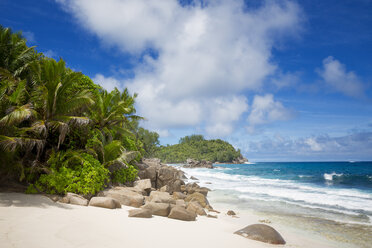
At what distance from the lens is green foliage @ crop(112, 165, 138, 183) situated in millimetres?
12609

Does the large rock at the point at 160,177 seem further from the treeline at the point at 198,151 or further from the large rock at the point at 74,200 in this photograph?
the treeline at the point at 198,151

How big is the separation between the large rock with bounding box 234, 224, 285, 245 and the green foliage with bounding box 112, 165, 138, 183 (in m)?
7.70

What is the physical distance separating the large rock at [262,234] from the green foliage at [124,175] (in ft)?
25.3

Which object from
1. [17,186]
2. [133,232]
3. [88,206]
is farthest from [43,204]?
[133,232]

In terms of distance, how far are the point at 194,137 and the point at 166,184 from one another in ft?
410

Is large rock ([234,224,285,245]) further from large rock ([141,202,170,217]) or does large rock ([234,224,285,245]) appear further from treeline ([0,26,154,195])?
treeline ([0,26,154,195])

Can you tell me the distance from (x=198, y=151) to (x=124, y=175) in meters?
114

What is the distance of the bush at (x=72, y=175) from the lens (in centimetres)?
881

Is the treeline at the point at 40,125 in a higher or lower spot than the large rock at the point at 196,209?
higher

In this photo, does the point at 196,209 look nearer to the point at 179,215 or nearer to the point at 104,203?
the point at 179,215

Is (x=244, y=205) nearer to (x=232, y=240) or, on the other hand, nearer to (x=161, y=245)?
(x=232, y=240)

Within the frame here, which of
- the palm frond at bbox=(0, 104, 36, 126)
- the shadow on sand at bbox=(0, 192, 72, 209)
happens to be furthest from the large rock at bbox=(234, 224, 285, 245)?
the palm frond at bbox=(0, 104, 36, 126)

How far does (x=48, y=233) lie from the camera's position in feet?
15.7

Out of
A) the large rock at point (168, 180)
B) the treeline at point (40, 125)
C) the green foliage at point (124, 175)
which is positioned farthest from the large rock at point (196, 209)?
the large rock at point (168, 180)
